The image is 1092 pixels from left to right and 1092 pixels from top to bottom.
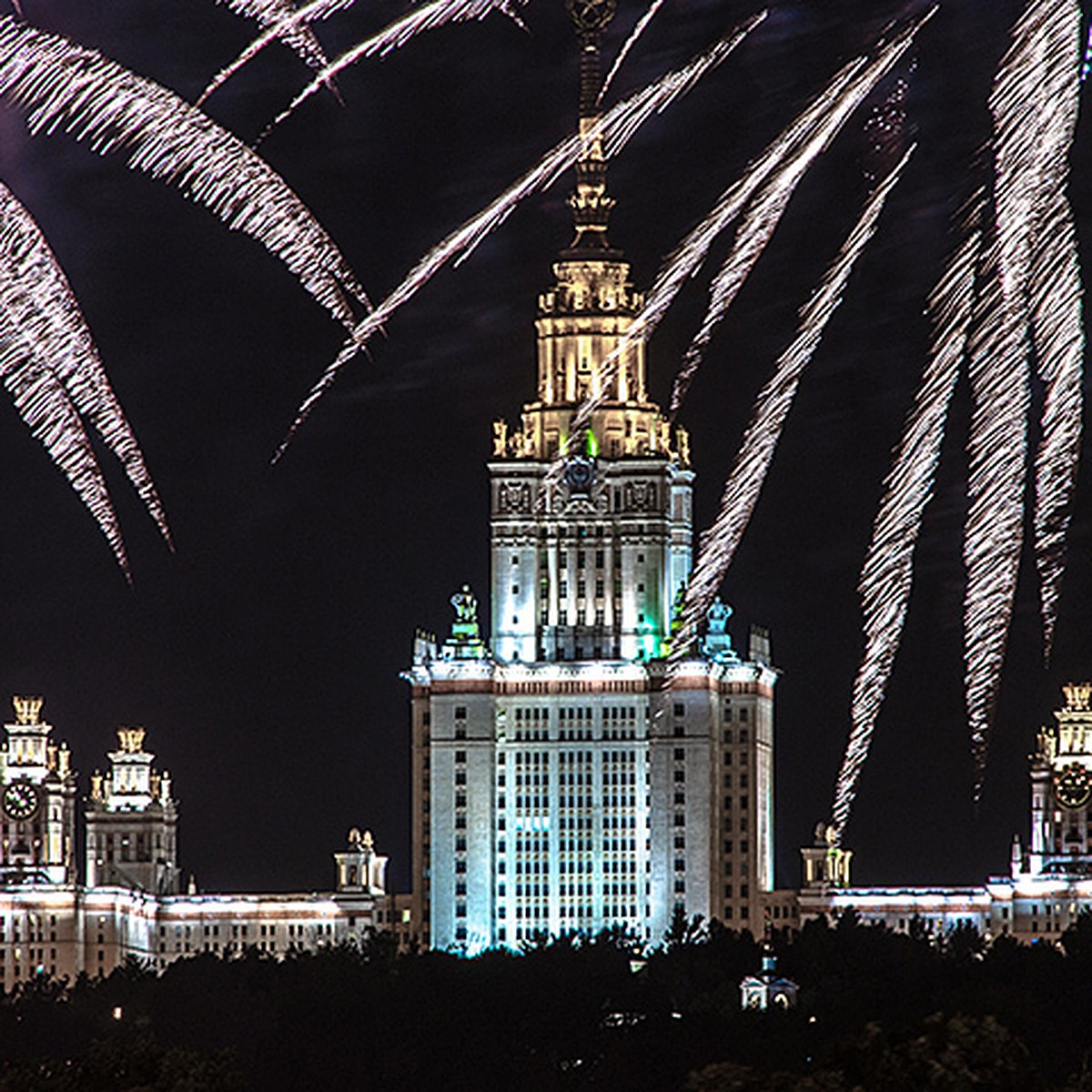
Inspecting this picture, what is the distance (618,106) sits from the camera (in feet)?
422

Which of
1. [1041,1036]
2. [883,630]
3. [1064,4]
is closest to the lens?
[1064,4]

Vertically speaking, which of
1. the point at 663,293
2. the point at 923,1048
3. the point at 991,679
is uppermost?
the point at 663,293

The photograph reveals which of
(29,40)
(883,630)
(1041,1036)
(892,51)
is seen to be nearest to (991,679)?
(883,630)

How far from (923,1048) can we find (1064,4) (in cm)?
2774

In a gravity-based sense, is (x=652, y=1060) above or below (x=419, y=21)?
below

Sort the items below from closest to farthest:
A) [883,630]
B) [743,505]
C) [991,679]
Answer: [991,679], [883,630], [743,505]

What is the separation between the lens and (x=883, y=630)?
137000mm

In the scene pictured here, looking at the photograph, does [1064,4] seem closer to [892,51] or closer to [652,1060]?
[892,51]

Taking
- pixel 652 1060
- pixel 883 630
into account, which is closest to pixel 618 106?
pixel 883 630

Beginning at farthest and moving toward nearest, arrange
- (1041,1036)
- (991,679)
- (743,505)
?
(1041,1036), (743,505), (991,679)

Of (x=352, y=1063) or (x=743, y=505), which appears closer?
(x=743, y=505)

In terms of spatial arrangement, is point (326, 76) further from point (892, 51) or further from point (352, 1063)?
point (352, 1063)

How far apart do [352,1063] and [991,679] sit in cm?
7671

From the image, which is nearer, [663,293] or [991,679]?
[991,679]
